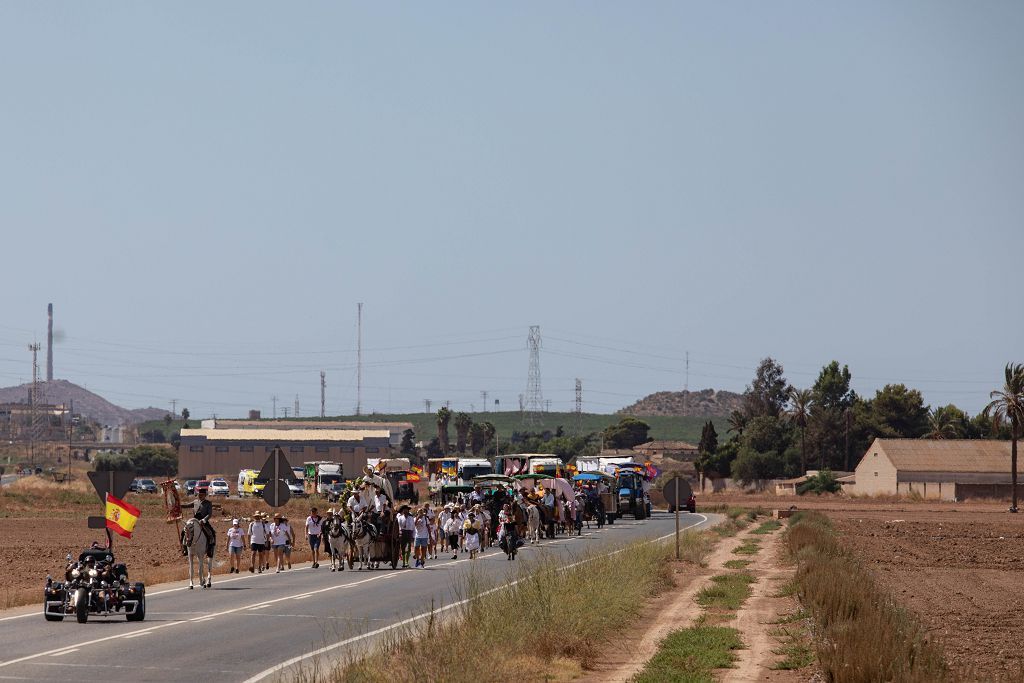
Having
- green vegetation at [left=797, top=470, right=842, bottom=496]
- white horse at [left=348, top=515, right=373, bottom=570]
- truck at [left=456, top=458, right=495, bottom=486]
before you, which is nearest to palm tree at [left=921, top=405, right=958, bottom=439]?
green vegetation at [left=797, top=470, right=842, bottom=496]

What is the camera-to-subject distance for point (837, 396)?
173875mm

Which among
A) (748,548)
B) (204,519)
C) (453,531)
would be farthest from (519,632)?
(748,548)

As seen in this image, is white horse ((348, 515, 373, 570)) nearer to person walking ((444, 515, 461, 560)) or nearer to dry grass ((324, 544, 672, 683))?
person walking ((444, 515, 461, 560))

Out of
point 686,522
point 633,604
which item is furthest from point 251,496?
point 633,604

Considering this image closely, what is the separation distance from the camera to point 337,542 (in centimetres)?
3759

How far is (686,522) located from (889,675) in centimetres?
5500

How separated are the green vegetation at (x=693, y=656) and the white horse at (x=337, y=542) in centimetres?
1574

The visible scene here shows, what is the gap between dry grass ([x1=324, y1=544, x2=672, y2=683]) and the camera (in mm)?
15695

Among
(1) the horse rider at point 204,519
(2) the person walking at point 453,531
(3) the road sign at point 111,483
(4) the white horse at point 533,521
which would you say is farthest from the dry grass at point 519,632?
(4) the white horse at point 533,521

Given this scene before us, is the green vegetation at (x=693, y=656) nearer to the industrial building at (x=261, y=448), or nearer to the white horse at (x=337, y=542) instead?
the white horse at (x=337, y=542)

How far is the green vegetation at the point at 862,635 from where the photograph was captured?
50.5 feet

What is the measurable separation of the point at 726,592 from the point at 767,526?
35.3 metres

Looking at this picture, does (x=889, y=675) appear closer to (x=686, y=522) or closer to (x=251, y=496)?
(x=686, y=522)

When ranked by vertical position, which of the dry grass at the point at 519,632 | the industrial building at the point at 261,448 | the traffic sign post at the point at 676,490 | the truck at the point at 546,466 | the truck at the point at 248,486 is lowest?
the dry grass at the point at 519,632
